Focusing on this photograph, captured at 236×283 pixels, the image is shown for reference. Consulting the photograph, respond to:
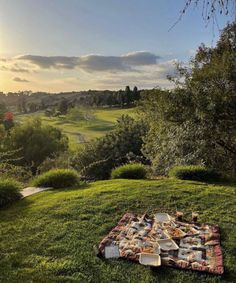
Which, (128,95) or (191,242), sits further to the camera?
(128,95)

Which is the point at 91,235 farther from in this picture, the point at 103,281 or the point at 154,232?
the point at 103,281

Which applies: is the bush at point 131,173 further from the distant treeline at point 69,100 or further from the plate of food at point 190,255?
the distant treeline at point 69,100

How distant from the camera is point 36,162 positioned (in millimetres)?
29531

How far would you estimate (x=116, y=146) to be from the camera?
17.9m

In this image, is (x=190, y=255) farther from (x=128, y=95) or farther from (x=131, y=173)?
(x=128, y=95)

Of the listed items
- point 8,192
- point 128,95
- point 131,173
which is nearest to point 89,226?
point 8,192

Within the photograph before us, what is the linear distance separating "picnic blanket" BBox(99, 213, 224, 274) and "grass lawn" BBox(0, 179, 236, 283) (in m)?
0.12

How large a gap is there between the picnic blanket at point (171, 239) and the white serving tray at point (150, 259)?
2.0 inches

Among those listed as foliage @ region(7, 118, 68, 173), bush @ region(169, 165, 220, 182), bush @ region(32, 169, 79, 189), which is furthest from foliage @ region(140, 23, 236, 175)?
foliage @ region(7, 118, 68, 173)

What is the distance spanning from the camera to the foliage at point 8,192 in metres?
6.67

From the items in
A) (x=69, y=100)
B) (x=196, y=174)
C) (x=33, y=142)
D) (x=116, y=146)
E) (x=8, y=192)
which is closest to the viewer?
(x=8, y=192)

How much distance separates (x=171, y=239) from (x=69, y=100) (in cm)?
8218

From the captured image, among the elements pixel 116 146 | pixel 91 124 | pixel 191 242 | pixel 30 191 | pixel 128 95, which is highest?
pixel 191 242

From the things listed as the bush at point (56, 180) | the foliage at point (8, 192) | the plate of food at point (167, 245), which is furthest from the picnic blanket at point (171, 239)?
the bush at point (56, 180)
